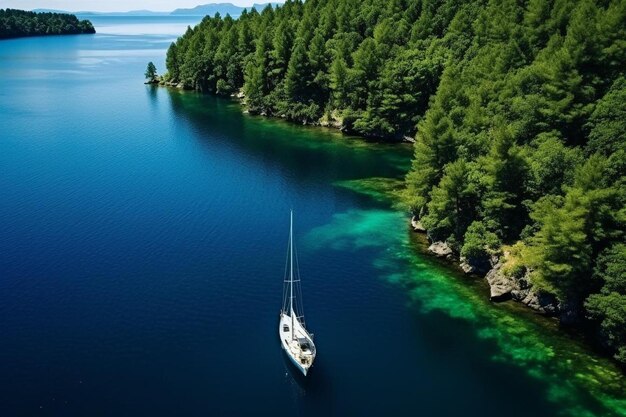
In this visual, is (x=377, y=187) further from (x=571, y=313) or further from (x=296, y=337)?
(x=296, y=337)

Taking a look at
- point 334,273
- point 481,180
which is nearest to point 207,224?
point 334,273

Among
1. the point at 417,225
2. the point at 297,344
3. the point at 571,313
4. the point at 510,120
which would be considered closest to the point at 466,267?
the point at 417,225

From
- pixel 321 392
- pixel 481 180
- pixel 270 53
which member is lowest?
pixel 321 392

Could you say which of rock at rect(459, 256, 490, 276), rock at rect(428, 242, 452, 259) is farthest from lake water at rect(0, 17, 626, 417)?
rock at rect(428, 242, 452, 259)

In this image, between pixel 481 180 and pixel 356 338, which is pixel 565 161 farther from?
pixel 356 338

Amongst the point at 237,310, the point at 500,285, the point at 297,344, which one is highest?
the point at 500,285

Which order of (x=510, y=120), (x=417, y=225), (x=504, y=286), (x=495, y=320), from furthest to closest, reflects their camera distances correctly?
(x=417, y=225) → (x=510, y=120) → (x=504, y=286) → (x=495, y=320)

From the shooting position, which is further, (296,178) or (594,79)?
(296,178)

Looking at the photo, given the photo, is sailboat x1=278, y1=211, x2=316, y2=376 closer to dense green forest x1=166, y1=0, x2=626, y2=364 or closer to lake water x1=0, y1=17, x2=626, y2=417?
lake water x1=0, y1=17, x2=626, y2=417
